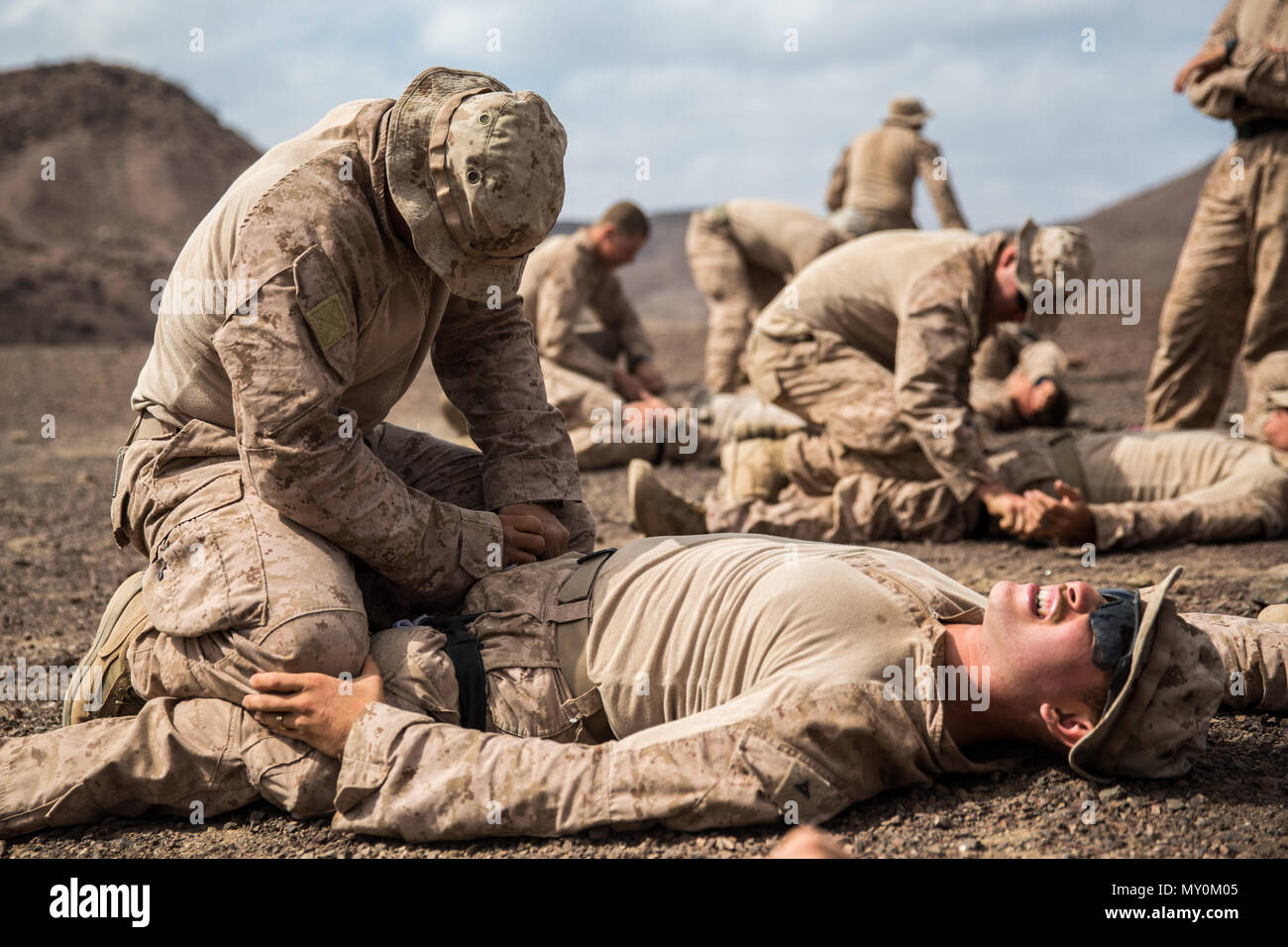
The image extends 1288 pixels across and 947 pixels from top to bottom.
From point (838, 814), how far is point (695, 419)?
545 cm

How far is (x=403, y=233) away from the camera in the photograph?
279 cm

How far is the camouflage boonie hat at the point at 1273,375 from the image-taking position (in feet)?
19.0

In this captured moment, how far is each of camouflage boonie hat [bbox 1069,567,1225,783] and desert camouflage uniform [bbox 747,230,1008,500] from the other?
2.70 meters

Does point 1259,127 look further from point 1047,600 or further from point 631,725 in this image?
point 631,725

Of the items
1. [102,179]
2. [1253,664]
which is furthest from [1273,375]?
[102,179]

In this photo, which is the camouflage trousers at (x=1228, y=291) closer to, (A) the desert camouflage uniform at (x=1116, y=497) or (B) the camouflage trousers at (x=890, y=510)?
(A) the desert camouflage uniform at (x=1116, y=497)

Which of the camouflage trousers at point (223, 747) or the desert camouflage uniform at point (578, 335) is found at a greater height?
the desert camouflage uniform at point (578, 335)

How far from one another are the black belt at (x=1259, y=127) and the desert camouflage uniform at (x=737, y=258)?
3.35 meters

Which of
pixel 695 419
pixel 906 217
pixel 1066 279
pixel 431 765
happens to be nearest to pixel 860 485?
pixel 1066 279

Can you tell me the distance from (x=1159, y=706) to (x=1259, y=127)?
4817 mm

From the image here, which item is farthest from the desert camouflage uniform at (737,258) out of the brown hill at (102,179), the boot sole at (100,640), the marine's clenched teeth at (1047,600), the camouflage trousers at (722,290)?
the brown hill at (102,179)

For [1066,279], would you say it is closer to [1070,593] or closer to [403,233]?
[1070,593]

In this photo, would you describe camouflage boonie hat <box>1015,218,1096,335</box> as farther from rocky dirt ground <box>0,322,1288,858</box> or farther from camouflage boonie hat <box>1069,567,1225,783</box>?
camouflage boonie hat <box>1069,567,1225,783</box>

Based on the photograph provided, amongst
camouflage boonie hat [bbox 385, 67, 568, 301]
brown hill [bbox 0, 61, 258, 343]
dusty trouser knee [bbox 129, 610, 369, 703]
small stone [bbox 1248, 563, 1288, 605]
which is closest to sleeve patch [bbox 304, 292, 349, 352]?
camouflage boonie hat [bbox 385, 67, 568, 301]
